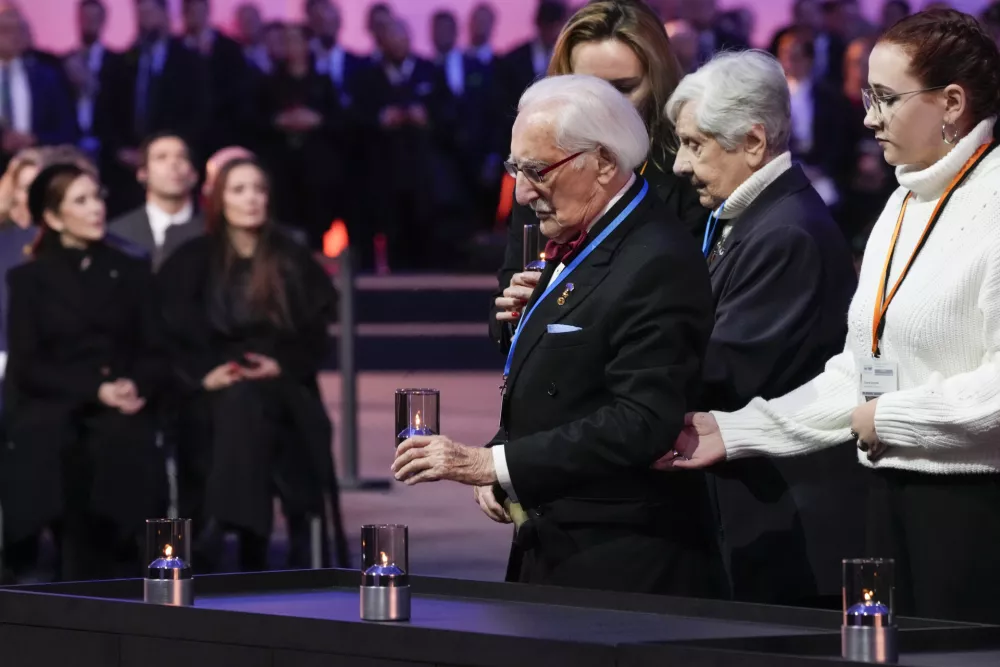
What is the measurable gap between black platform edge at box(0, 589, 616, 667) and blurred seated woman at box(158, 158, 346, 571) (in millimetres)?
3781

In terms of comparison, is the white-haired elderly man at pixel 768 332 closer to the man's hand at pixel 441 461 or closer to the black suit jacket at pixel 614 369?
the black suit jacket at pixel 614 369

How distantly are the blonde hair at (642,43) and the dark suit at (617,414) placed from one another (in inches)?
27.5

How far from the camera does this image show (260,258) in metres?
6.91

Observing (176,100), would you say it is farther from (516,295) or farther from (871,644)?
(871,644)

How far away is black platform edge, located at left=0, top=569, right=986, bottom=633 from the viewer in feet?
8.89

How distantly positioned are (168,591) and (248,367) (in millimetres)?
3911

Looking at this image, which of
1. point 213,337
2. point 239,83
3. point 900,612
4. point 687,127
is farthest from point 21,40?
point 900,612

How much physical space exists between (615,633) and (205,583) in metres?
0.83

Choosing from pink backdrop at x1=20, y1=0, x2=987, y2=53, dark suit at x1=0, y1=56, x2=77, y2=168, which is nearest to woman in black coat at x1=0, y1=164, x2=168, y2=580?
dark suit at x1=0, y1=56, x2=77, y2=168

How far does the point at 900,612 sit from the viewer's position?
10.2 feet

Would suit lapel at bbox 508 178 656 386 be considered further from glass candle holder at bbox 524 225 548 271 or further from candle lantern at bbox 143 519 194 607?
candle lantern at bbox 143 519 194 607

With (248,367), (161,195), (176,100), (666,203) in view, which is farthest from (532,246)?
(176,100)

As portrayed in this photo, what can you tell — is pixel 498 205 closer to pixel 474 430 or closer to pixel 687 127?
pixel 474 430

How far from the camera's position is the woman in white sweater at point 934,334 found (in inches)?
117
